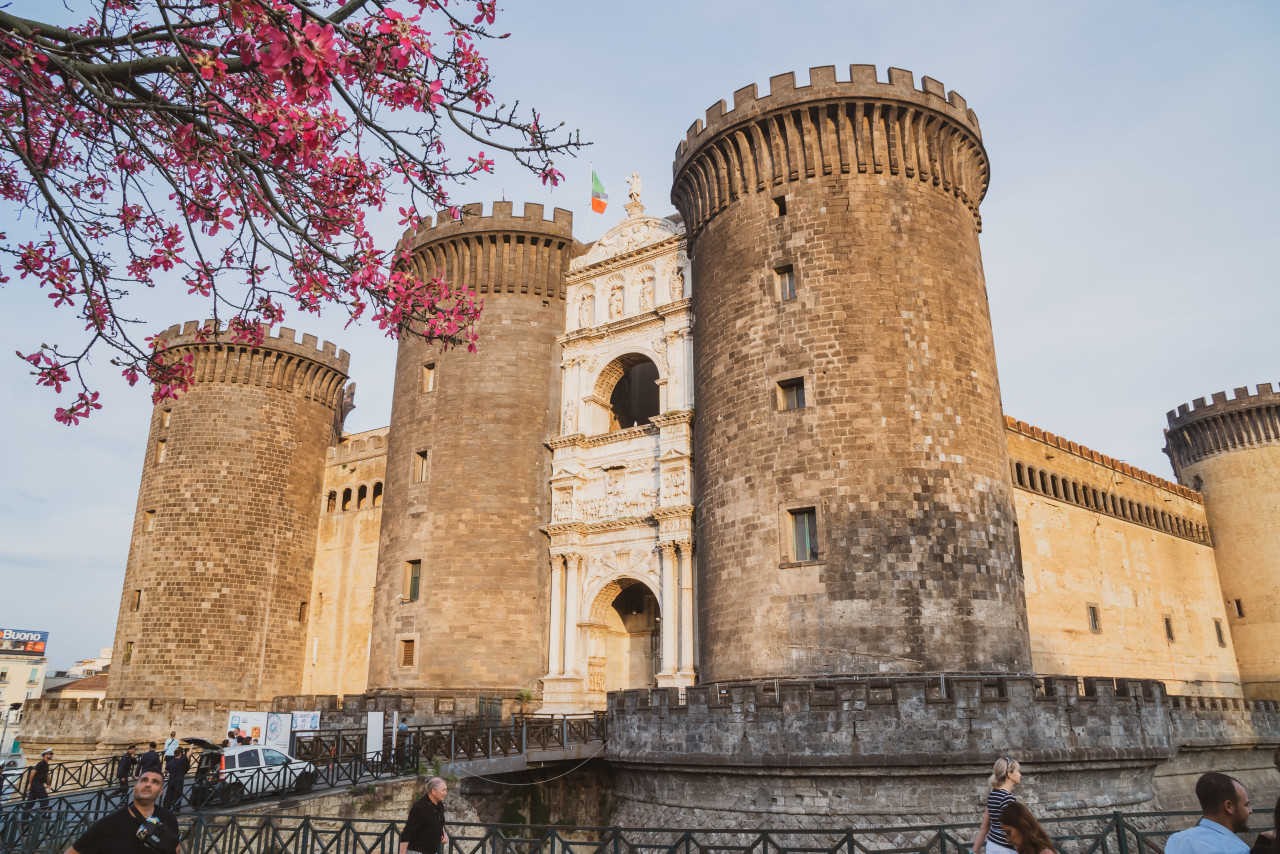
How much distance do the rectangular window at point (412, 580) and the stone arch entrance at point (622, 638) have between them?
218 inches

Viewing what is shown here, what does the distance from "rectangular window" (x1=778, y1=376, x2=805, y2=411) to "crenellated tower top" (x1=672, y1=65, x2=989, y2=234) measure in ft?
17.5

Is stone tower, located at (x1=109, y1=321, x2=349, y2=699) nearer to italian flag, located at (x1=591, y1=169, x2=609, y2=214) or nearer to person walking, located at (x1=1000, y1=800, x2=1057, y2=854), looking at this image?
italian flag, located at (x1=591, y1=169, x2=609, y2=214)

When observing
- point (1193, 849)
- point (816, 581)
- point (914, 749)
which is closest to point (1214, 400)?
point (816, 581)

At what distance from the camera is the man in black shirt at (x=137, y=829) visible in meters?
6.79

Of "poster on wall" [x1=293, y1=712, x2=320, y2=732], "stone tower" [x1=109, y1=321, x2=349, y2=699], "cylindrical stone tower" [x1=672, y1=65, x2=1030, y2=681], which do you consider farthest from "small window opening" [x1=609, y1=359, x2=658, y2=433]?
"poster on wall" [x1=293, y1=712, x2=320, y2=732]

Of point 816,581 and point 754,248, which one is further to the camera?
point 754,248

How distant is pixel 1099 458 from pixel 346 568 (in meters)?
29.9

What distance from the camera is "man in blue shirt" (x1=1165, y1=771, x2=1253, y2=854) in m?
5.11

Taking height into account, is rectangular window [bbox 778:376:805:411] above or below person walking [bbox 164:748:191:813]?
above

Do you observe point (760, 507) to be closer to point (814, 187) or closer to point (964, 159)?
point (814, 187)

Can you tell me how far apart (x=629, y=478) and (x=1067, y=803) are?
14749mm

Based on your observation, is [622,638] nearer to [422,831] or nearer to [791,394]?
[791,394]

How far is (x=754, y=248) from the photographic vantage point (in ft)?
78.5

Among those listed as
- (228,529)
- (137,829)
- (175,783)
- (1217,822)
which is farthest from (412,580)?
(1217,822)
